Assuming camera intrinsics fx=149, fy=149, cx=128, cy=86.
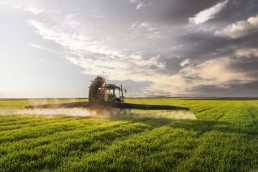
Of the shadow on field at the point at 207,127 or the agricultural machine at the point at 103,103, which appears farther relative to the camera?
the agricultural machine at the point at 103,103

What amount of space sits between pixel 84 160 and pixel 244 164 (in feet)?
13.4

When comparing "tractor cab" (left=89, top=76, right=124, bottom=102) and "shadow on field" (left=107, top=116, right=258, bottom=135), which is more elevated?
"tractor cab" (left=89, top=76, right=124, bottom=102)

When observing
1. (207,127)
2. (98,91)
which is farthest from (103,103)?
(207,127)

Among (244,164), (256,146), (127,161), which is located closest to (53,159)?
(127,161)

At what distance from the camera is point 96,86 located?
567 inches

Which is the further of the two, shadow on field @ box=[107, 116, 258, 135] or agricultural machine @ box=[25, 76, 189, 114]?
agricultural machine @ box=[25, 76, 189, 114]

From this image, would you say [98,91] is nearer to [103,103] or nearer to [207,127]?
[103,103]

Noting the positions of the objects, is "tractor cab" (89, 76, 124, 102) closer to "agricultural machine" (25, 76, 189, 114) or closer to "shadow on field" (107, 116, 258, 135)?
"agricultural machine" (25, 76, 189, 114)

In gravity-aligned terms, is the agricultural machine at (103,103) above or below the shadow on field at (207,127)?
above

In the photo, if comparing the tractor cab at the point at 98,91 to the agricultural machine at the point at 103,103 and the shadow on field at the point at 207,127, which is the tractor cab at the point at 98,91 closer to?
the agricultural machine at the point at 103,103

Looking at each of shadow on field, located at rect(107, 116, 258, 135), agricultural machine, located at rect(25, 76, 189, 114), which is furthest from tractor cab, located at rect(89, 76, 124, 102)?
shadow on field, located at rect(107, 116, 258, 135)

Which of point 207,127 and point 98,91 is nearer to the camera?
point 207,127

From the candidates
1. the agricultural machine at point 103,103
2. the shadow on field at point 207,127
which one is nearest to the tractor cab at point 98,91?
the agricultural machine at point 103,103

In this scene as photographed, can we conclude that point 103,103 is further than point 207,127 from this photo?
Yes
